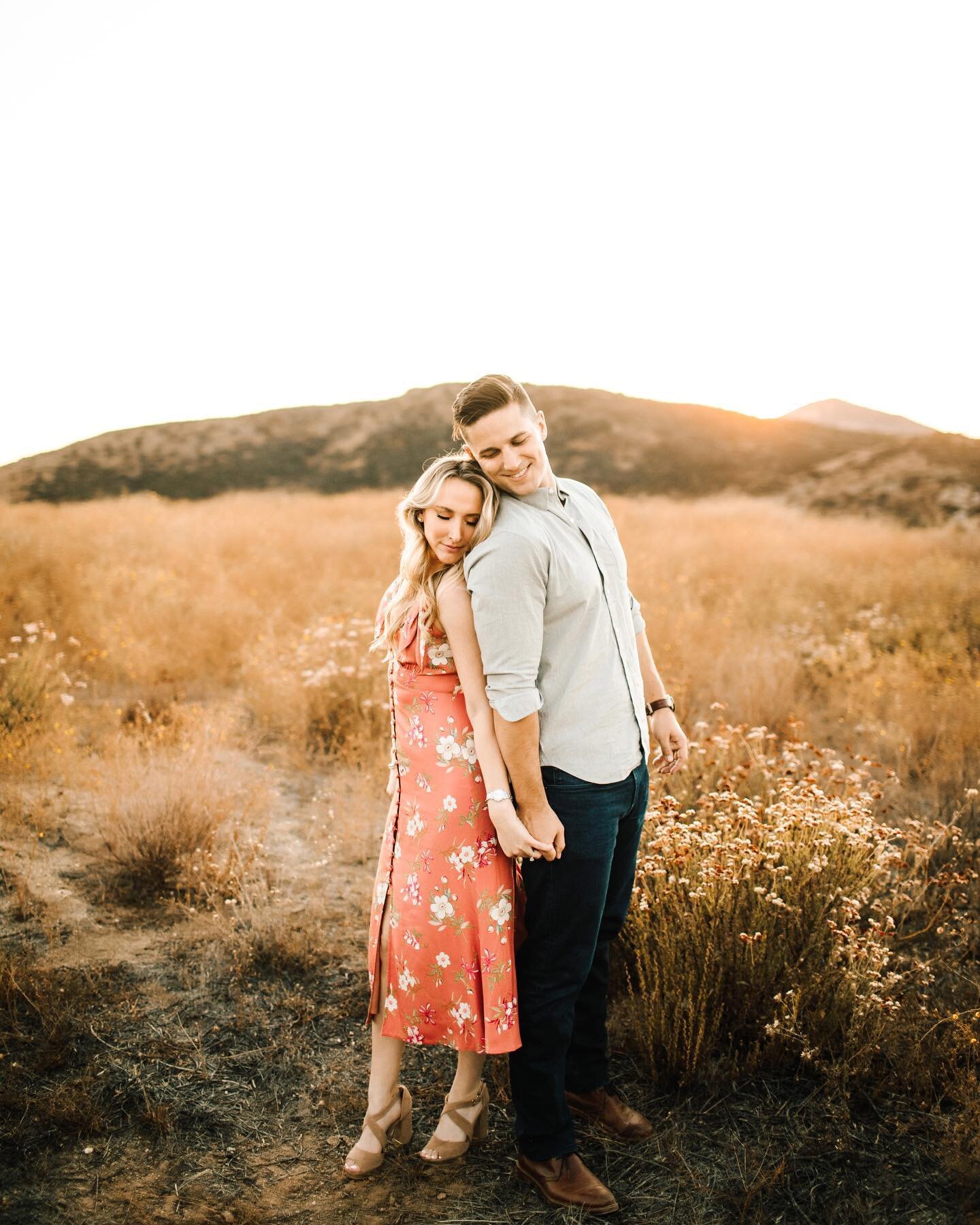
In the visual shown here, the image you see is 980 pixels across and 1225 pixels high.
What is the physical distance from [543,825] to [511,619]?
1.78ft

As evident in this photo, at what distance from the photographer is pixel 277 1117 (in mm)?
2635

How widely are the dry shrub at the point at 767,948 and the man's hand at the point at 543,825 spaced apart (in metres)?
0.85

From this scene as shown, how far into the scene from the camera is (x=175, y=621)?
309 inches

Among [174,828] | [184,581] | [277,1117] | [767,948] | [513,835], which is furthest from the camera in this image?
[184,581]

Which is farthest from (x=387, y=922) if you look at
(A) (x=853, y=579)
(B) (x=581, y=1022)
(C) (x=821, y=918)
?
(A) (x=853, y=579)

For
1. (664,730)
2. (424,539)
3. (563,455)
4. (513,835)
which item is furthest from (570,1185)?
(563,455)

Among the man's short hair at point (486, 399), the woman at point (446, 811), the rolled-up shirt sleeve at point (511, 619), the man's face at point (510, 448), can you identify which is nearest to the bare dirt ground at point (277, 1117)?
the woman at point (446, 811)

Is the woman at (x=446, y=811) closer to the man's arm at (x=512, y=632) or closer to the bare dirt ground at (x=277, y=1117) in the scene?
the man's arm at (x=512, y=632)

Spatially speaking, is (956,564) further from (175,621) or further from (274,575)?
(175,621)

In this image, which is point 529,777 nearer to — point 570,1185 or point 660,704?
point 660,704

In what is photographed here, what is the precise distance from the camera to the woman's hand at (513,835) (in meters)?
2.01

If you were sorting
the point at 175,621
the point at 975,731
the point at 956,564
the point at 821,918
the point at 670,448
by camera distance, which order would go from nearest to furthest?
the point at 821,918 < the point at 975,731 < the point at 175,621 < the point at 956,564 < the point at 670,448

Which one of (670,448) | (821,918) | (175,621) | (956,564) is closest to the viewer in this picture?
(821,918)

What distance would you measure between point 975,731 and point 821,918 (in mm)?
3113
